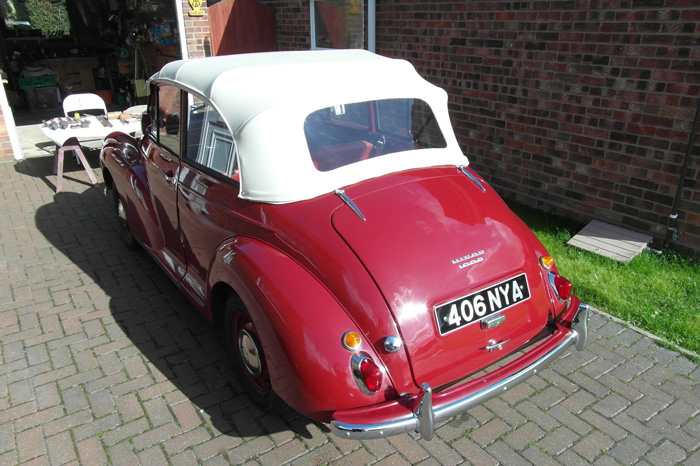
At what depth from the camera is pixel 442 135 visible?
3.56 meters

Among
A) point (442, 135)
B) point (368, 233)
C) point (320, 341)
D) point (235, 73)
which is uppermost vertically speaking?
point (235, 73)

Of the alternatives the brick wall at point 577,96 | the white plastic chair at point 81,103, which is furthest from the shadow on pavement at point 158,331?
the brick wall at point 577,96

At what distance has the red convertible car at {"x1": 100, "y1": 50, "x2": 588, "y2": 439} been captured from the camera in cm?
247

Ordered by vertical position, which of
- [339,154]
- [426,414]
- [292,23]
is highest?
[292,23]

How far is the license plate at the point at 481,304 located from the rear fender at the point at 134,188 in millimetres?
2575

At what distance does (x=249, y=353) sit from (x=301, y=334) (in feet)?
2.12

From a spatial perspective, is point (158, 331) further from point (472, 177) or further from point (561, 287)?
point (561, 287)

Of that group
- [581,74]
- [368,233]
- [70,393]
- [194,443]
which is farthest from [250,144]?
[581,74]

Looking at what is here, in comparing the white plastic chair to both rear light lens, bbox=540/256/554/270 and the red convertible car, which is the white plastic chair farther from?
rear light lens, bbox=540/256/554/270

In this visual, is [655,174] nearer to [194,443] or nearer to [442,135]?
[442,135]

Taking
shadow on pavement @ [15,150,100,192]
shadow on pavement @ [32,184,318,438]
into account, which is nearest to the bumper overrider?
shadow on pavement @ [32,184,318,438]

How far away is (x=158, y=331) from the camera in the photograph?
12.8ft

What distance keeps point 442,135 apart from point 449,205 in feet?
2.47

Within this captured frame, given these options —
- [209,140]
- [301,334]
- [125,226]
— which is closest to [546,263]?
[301,334]
